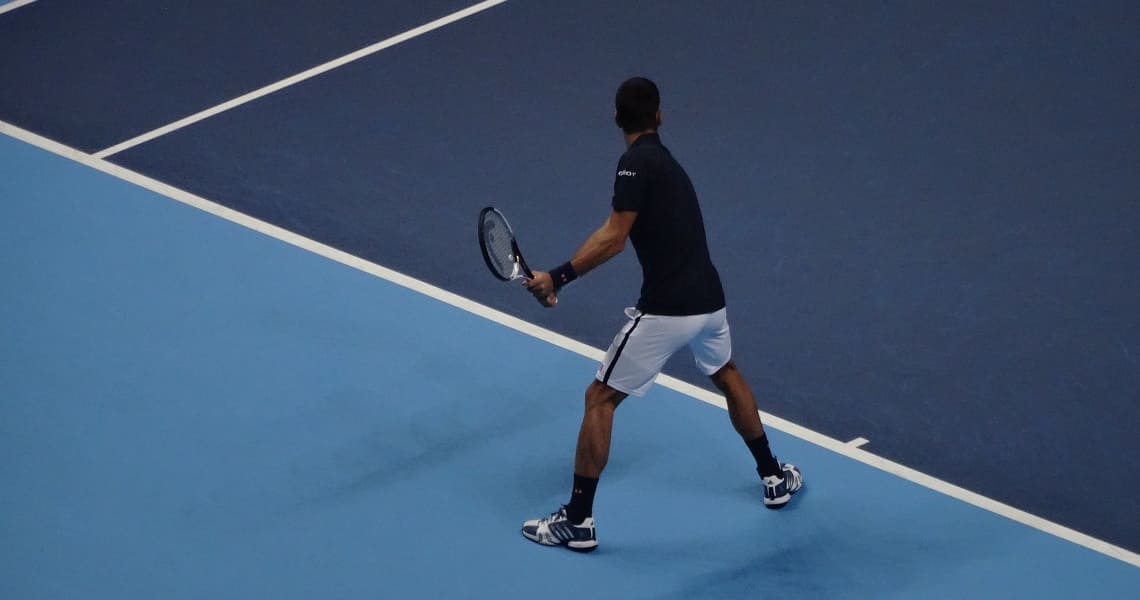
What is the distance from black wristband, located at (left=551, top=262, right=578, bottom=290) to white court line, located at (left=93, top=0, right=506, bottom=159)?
18.0ft

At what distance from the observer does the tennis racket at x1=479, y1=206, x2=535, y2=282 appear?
25.3 ft

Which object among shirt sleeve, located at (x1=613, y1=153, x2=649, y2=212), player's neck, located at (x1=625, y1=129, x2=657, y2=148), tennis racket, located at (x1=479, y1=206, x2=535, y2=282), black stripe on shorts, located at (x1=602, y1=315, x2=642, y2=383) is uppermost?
player's neck, located at (x1=625, y1=129, x2=657, y2=148)

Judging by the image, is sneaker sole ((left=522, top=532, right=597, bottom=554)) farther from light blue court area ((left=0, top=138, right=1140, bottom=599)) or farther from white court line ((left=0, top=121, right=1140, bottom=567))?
white court line ((left=0, top=121, right=1140, bottom=567))

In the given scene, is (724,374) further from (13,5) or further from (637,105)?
(13,5)

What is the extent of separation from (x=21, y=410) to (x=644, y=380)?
3.37m

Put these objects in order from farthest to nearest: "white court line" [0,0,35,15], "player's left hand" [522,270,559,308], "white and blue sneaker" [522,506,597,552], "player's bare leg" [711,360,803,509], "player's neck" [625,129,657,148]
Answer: "white court line" [0,0,35,15]
"player's bare leg" [711,360,803,509]
"white and blue sneaker" [522,506,597,552]
"player's neck" [625,129,657,148]
"player's left hand" [522,270,559,308]

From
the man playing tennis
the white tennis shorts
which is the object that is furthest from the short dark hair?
the white tennis shorts

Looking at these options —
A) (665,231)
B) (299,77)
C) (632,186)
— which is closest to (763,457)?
(665,231)

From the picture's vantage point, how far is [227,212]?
36.8ft

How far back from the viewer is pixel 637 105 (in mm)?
7586

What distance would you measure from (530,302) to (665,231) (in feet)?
8.68

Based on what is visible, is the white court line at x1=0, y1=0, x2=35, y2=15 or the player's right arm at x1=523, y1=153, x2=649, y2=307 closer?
the player's right arm at x1=523, y1=153, x2=649, y2=307

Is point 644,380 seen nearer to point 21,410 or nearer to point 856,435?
point 856,435

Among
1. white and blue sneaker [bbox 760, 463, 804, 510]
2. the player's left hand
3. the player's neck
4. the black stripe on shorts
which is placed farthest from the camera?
white and blue sneaker [bbox 760, 463, 804, 510]
